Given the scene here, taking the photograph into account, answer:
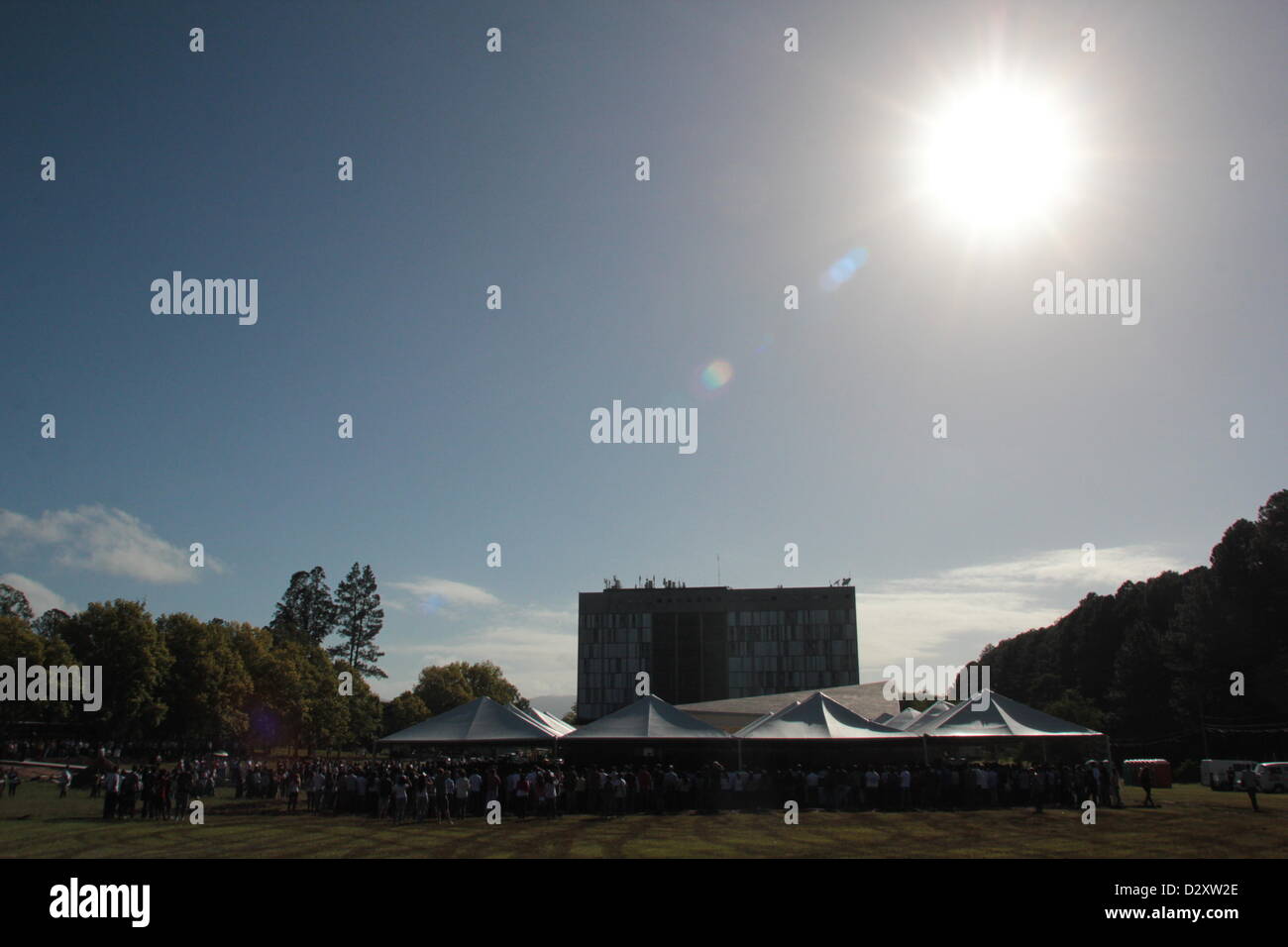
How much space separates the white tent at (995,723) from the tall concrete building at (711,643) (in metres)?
86.7

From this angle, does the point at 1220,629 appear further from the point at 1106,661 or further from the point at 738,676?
the point at 738,676

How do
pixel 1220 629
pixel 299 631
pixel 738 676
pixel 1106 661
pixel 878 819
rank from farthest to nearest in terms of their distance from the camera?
pixel 738 676, pixel 299 631, pixel 1106 661, pixel 1220 629, pixel 878 819

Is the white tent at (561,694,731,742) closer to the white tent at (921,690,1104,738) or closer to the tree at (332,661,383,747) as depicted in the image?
the white tent at (921,690,1104,738)

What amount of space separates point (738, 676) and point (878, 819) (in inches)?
3699

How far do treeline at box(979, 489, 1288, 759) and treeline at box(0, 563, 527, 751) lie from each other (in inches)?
2102

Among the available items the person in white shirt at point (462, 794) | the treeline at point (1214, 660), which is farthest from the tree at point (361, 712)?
the treeline at point (1214, 660)

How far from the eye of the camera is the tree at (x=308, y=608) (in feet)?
351

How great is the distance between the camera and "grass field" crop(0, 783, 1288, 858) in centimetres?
1739

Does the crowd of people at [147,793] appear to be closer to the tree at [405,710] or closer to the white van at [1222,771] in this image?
the white van at [1222,771]

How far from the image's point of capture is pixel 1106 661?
273ft
